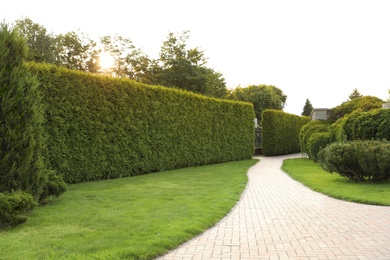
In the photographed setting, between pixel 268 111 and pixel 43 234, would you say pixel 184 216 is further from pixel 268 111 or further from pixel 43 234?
pixel 268 111

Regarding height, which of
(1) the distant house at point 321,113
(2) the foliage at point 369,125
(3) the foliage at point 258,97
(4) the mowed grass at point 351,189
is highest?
(3) the foliage at point 258,97

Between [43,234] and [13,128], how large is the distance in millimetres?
2313

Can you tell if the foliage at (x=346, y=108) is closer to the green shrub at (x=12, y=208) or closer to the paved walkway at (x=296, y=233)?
the paved walkway at (x=296, y=233)

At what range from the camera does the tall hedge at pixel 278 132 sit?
27.3 m

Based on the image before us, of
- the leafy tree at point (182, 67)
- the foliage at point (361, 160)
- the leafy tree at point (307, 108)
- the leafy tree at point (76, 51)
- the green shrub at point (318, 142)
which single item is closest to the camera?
the foliage at point (361, 160)

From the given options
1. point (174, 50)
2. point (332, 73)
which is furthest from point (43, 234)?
point (174, 50)

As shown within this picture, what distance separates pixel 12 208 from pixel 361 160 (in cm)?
962

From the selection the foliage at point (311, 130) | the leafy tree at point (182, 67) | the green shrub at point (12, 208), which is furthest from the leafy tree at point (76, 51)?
the green shrub at point (12, 208)

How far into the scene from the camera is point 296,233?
516cm

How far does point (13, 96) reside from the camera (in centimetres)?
606

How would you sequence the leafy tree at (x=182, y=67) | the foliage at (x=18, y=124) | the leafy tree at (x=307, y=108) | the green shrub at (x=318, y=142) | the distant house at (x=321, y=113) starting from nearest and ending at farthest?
the foliage at (x=18, y=124) → the green shrub at (x=318, y=142) → the distant house at (x=321, y=113) → the leafy tree at (x=182, y=67) → the leafy tree at (x=307, y=108)

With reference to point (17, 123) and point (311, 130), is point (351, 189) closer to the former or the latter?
point (17, 123)

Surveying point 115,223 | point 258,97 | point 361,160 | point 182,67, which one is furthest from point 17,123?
point 258,97

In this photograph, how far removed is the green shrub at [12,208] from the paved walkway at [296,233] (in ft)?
9.51
